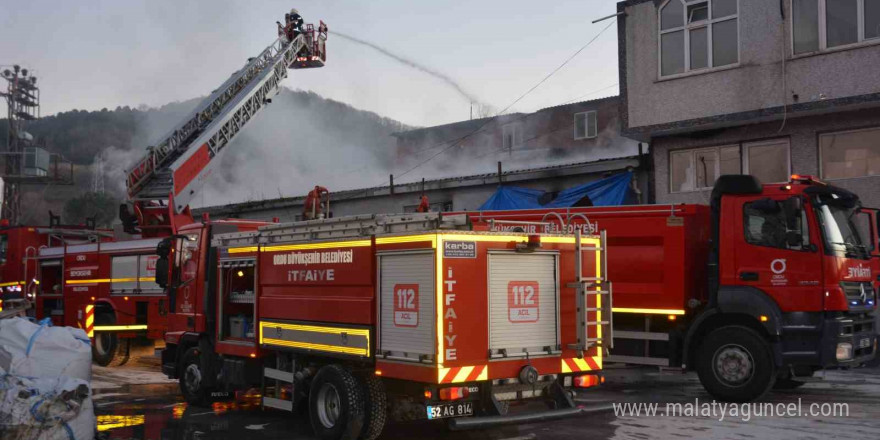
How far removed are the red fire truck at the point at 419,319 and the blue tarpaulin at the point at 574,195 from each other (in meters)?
9.57

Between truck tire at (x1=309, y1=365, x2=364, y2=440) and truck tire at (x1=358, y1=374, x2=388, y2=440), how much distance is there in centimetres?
5

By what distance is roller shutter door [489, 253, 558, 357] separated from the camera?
24.1 feet

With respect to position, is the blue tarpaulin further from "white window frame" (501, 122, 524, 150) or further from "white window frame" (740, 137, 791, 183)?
"white window frame" (501, 122, 524, 150)

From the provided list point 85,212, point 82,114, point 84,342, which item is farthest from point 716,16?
point 82,114

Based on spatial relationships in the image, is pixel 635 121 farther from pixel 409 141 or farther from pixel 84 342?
pixel 409 141

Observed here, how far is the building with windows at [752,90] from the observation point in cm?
1474

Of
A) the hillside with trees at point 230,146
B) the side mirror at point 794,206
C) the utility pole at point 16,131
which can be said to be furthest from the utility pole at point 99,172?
the side mirror at point 794,206

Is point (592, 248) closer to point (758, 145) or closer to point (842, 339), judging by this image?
point (842, 339)

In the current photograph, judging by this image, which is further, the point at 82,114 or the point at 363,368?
the point at 82,114

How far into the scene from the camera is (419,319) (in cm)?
705

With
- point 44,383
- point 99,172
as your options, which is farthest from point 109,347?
point 99,172

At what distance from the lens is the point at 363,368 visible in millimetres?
7738

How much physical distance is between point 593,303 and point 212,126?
16324 mm

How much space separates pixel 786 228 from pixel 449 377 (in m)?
5.40
